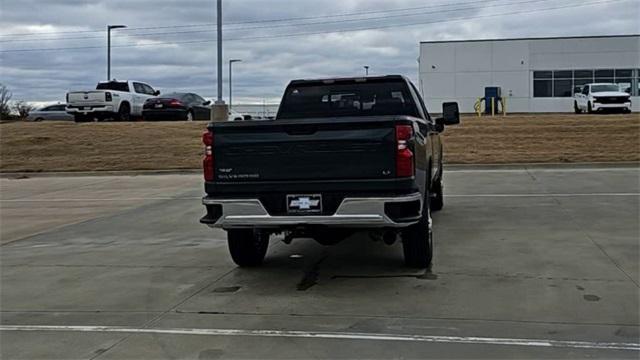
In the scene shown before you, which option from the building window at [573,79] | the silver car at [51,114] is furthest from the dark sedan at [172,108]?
the building window at [573,79]

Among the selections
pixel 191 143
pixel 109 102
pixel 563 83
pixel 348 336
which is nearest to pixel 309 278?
pixel 348 336

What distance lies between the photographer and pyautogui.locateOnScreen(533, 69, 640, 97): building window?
2146 inches

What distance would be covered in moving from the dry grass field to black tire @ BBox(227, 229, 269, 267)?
13.5m

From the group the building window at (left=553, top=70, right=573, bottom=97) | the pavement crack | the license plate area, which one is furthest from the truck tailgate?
the building window at (left=553, top=70, right=573, bottom=97)

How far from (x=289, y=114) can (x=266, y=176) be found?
2.84 metres

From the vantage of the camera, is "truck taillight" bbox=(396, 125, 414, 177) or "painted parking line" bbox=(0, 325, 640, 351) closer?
"painted parking line" bbox=(0, 325, 640, 351)

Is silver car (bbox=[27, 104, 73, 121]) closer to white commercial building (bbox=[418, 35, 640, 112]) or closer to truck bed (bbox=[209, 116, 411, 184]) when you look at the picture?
white commercial building (bbox=[418, 35, 640, 112])

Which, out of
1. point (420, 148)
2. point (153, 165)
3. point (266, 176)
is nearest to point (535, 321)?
point (420, 148)

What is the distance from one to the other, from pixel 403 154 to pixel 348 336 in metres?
1.90

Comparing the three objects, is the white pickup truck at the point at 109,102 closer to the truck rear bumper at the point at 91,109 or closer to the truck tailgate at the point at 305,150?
the truck rear bumper at the point at 91,109

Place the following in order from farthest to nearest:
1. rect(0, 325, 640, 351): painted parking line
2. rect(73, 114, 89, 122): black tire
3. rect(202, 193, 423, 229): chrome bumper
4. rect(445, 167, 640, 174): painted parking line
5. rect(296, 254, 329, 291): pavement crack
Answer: rect(73, 114, 89, 122): black tire
rect(445, 167, 640, 174): painted parking line
rect(296, 254, 329, 291): pavement crack
rect(202, 193, 423, 229): chrome bumper
rect(0, 325, 640, 351): painted parking line

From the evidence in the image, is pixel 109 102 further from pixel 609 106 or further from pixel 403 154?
pixel 403 154

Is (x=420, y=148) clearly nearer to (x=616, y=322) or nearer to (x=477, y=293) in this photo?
(x=477, y=293)

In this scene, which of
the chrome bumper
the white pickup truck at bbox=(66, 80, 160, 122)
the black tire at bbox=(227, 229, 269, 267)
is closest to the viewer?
the chrome bumper
